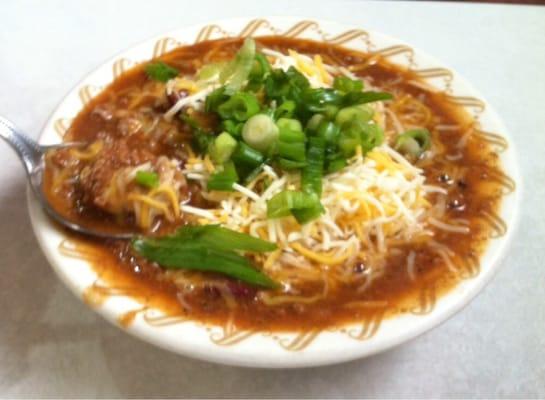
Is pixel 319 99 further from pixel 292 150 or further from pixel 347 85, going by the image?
pixel 292 150

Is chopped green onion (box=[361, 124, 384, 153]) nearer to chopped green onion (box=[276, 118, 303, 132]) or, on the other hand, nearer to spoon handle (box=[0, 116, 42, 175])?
chopped green onion (box=[276, 118, 303, 132])

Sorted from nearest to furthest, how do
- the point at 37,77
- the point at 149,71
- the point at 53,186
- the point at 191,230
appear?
the point at 191,230
the point at 53,186
the point at 149,71
the point at 37,77

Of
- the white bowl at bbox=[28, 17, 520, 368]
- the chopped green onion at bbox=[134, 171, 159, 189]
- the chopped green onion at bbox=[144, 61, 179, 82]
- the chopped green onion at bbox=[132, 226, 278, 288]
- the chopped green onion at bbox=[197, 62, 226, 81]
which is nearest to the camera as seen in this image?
the white bowl at bbox=[28, 17, 520, 368]

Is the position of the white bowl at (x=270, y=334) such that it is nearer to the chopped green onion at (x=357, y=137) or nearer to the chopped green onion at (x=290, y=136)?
the chopped green onion at (x=357, y=137)

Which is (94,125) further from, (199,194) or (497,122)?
(497,122)

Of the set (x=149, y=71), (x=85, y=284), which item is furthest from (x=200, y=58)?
(x=85, y=284)

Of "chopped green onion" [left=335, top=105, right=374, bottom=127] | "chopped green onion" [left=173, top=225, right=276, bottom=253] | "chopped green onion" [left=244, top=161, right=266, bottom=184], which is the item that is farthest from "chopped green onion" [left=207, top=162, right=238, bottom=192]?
"chopped green onion" [left=335, top=105, right=374, bottom=127]
